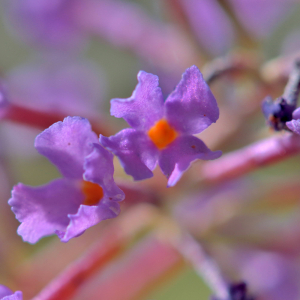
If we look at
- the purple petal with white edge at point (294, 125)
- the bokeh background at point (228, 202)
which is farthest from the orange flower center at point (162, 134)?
the bokeh background at point (228, 202)

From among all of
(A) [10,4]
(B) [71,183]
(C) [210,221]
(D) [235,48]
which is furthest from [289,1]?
(B) [71,183]

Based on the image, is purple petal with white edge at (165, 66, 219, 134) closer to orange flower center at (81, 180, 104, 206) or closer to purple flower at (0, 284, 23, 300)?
orange flower center at (81, 180, 104, 206)

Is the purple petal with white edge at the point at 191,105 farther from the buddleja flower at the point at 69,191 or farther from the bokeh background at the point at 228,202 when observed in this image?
the bokeh background at the point at 228,202

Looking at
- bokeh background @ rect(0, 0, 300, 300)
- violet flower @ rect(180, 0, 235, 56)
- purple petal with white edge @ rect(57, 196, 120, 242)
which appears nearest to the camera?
purple petal with white edge @ rect(57, 196, 120, 242)

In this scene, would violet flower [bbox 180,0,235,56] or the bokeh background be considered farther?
violet flower [bbox 180,0,235,56]

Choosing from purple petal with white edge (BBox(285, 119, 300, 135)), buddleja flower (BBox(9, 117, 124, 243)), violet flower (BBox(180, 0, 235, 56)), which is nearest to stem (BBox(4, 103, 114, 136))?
buddleja flower (BBox(9, 117, 124, 243))
